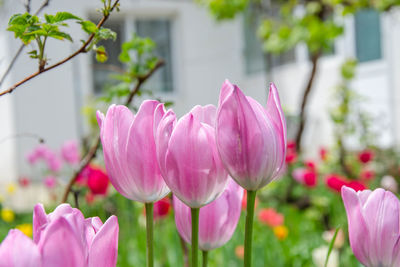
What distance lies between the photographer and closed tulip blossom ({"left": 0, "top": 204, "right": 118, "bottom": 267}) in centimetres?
26

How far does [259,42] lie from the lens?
29.1 feet

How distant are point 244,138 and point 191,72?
8.40m

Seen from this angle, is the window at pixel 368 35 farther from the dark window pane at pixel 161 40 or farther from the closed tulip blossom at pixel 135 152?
the closed tulip blossom at pixel 135 152

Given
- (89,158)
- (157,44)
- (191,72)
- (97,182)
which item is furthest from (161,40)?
(89,158)

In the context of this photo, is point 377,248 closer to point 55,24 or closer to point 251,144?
point 251,144

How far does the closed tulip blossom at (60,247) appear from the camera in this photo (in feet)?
0.84

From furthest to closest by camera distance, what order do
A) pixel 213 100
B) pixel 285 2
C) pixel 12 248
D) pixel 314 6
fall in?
pixel 213 100 < pixel 285 2 < pixel 314 6 < pixel 12 248

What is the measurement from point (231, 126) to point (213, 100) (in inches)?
335

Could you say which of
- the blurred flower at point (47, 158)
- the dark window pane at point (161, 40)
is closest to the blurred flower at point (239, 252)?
the blurred flower at point (47, 158)

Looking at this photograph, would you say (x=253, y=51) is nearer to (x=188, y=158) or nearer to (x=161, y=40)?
(x=161, y=40)

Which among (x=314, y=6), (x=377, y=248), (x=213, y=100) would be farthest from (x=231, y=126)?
(x=213, y=100)

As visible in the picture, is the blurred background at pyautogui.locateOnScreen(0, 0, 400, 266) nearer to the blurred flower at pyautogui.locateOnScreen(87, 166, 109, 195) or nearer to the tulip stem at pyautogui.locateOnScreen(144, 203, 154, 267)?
the blurred flower at pyautogui.locateOnScreen(87, 166, 109, 195)

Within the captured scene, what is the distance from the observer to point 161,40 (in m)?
8.59

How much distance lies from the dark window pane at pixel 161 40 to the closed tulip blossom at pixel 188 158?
8.11 m
